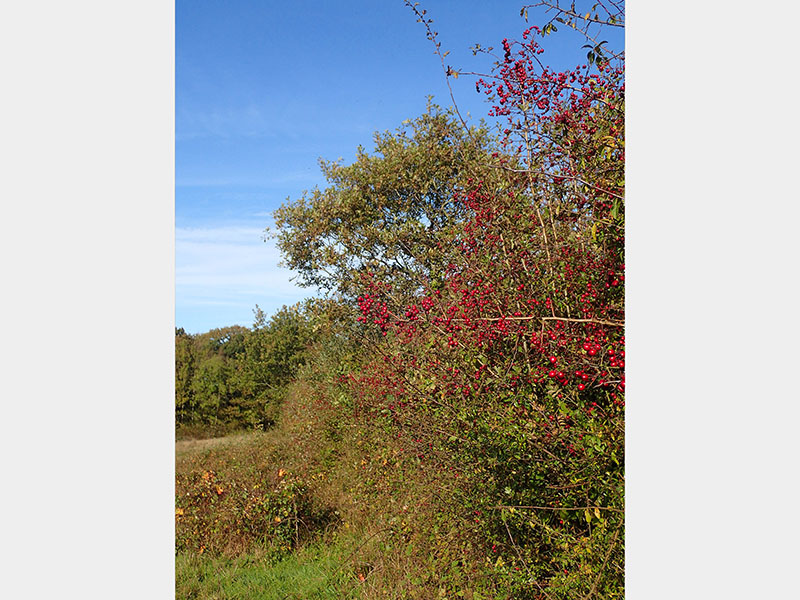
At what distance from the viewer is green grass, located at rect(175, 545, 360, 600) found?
13.9 feet

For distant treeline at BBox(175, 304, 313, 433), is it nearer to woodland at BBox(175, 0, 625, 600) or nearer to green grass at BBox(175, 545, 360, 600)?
woodland at BBox(175, 0, 625, 600)

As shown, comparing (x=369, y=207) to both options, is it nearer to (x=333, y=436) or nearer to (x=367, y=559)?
(x=333, y=436)

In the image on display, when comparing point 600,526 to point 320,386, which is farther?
point 320,386

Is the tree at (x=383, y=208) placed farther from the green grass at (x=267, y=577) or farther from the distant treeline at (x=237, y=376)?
the distant treeline at (x=237, y=376)

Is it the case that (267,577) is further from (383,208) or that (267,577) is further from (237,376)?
(237,376)

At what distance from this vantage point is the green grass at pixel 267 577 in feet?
13.9

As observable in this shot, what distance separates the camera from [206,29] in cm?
347

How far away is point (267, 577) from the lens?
4648 mm

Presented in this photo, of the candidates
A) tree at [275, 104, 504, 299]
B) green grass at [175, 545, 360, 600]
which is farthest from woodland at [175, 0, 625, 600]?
tree at [275, 104, 504, 299]

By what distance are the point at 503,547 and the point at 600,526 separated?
847 mm

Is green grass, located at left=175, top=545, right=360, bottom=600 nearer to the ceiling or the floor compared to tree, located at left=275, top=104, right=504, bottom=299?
nearer to the floor

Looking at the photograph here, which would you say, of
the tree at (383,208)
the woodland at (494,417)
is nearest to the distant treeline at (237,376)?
the tree at (383,208)
